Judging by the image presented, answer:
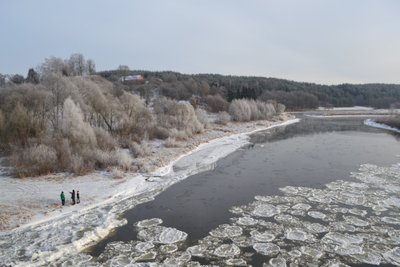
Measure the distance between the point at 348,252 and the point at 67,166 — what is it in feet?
57.2

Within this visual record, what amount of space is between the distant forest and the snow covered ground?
195 feet

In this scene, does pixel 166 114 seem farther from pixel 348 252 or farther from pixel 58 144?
pixel 348 252

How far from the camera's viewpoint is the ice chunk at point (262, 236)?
1284 cm

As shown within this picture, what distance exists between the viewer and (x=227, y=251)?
1190 centimetres

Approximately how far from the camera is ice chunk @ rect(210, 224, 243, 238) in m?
13.2

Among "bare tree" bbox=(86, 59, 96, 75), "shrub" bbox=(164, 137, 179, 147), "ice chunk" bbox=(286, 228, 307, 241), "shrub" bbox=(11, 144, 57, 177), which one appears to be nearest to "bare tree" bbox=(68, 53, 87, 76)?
"bare tree" bbox=(86, 59, 96, 75)

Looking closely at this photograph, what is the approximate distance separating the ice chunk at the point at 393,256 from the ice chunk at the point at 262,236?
3.76 metres

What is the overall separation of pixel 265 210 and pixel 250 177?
19.6 feet

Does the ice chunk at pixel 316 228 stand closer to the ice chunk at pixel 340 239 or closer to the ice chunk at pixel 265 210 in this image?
the ice chunk at pixel 340 239

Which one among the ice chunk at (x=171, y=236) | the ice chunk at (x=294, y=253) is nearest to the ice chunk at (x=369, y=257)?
the ice chunk at (x=294, y=253)

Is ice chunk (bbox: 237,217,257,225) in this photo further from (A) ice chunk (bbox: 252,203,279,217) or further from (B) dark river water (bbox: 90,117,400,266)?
(A) ice chunk (bbox: 252,203,279,217)

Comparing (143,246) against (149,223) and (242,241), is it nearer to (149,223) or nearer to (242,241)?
(149,223)

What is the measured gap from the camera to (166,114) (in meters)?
44.4

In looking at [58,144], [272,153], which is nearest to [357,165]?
[272,153]
